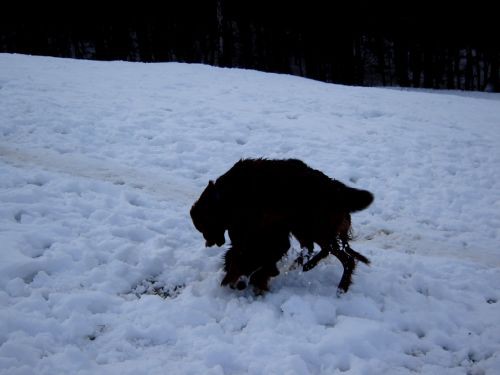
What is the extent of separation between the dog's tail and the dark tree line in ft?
70.8

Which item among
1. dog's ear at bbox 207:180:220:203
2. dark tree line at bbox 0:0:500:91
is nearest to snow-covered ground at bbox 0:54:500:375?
dog's ear at bbox 207:180:220:203

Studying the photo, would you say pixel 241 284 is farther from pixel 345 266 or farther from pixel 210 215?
pixel 345 266

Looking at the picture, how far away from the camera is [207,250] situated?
425cm

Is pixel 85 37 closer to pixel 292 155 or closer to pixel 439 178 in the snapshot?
pixel 292 155

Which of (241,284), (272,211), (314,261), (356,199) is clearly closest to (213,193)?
(272,211)

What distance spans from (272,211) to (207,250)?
1171mm

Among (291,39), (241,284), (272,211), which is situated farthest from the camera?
(291,39)

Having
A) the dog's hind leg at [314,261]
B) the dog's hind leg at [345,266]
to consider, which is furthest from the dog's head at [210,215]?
the dog's hind leg at [345,266]

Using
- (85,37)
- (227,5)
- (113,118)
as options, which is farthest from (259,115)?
(85,37)

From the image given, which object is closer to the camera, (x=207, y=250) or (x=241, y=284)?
(x=241, y=284)

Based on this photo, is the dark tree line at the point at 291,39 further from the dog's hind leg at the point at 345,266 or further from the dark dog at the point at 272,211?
the dog's hind leg at the point at 345,266

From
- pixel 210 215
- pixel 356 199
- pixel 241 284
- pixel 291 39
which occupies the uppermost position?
pixel 291 39

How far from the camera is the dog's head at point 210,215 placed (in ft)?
11.8

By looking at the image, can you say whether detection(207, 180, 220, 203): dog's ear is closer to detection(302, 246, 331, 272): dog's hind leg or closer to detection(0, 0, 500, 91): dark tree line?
detection(302, 246, 331, 272): dog's hind leg
